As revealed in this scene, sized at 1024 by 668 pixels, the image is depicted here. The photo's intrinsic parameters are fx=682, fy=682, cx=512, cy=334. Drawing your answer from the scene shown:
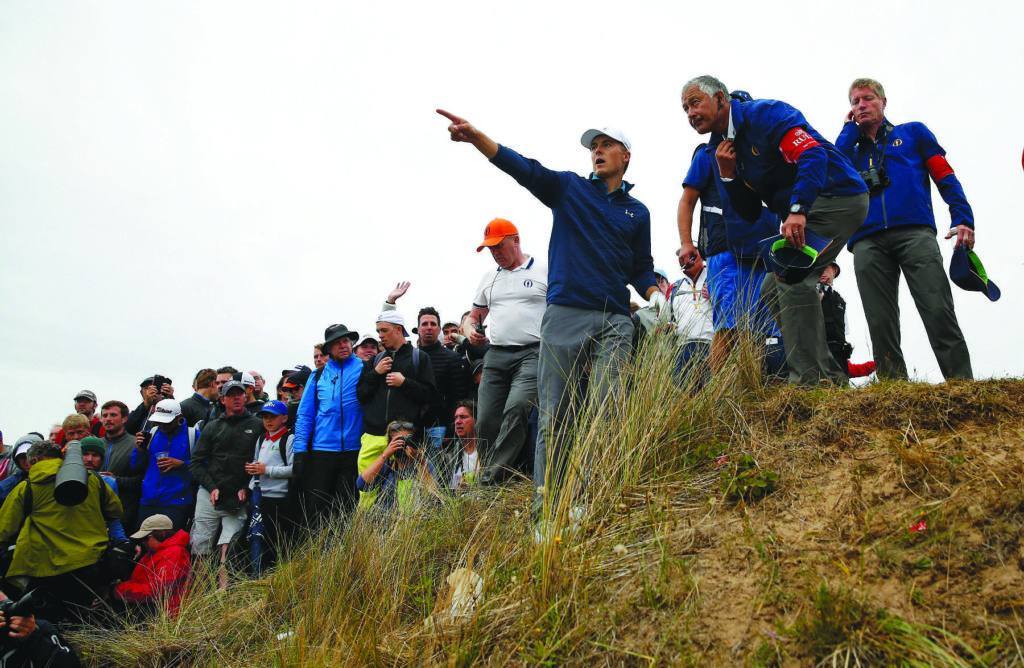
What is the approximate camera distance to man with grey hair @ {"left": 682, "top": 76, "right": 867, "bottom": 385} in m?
3.87

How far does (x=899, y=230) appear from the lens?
4750 mm

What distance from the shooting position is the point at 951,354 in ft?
14.6

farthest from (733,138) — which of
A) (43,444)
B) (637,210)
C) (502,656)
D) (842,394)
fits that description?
(43,444)

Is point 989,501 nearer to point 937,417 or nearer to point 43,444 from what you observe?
point 937,417

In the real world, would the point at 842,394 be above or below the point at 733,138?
below

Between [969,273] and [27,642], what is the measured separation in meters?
7.38

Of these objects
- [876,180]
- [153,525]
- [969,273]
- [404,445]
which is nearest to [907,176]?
[876,180]

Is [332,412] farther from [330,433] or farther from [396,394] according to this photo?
[396,394]

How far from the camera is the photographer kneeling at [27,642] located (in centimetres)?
526

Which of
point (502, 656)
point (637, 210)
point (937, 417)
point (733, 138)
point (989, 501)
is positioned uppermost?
point (733, 138)

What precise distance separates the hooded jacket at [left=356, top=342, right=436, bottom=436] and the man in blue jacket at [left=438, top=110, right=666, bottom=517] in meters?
2.32

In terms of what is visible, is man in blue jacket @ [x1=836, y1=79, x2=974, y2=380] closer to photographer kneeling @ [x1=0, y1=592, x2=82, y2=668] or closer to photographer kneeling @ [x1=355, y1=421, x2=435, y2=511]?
photographer kneeling @ [x1=355, y1=421, x2=435, y2=511]

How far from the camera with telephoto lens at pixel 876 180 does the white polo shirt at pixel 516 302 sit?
8.05 feet

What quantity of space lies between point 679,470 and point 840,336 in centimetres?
299
